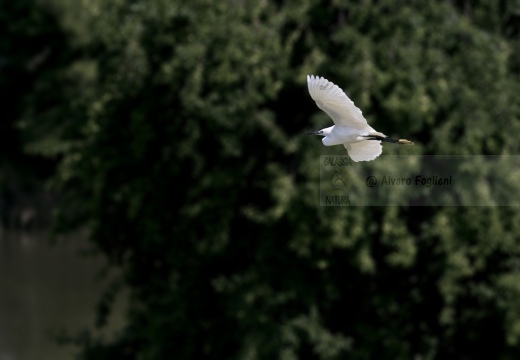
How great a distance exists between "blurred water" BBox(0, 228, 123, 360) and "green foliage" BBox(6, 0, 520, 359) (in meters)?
1.80

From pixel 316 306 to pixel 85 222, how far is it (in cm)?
239

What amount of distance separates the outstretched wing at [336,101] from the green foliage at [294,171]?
3736mm

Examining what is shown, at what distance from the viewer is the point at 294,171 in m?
8.72

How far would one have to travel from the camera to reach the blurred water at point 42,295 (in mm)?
13812

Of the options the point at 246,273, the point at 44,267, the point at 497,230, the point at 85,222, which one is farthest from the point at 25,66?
the point at 497,230

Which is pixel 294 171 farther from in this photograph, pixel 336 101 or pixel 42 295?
pixel 42 295

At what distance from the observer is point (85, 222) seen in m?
10.2

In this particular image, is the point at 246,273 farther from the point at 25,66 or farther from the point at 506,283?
the point at 25,66

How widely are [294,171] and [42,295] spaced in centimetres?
810

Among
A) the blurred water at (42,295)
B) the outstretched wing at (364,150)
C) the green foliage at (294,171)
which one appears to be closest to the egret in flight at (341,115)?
the outstretched wing at (364,150)

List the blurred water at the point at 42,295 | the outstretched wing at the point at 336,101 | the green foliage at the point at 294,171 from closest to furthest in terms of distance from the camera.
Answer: the outstretched wing at the point at 336,101 < the green foliage at the point at 294,171 < the blurred water at the point at 42,295

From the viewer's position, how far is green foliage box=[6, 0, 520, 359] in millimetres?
8477

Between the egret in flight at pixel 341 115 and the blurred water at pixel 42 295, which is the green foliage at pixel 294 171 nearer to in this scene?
the blurred water at pixel 42 295

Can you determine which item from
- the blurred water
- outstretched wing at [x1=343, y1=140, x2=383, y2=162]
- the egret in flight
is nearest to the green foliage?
the blurred water
